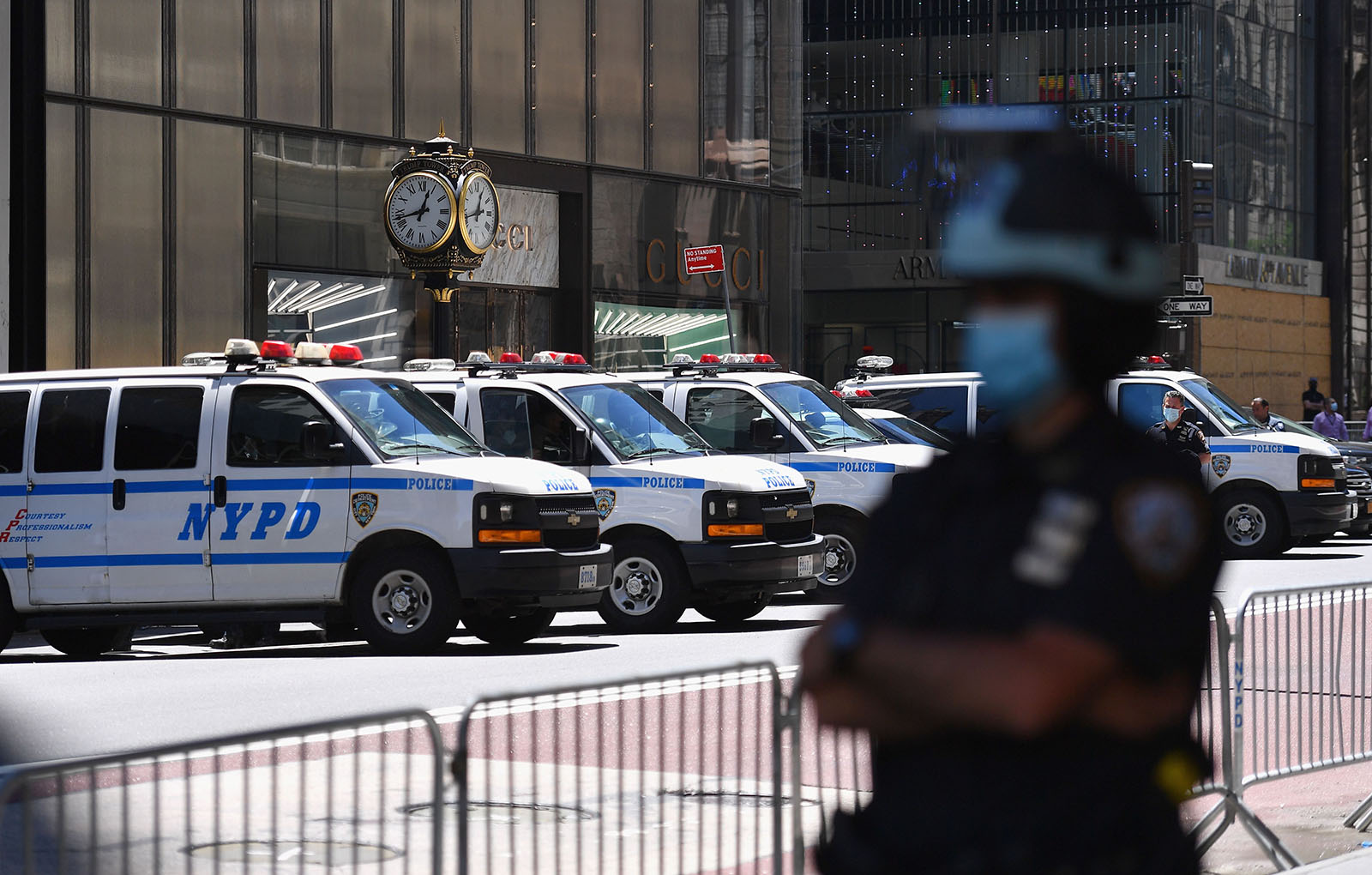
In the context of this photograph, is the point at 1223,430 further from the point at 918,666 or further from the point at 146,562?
the point at 918,666

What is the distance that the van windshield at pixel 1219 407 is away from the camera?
2259 cm

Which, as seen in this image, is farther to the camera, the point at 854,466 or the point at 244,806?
the point at 854,466

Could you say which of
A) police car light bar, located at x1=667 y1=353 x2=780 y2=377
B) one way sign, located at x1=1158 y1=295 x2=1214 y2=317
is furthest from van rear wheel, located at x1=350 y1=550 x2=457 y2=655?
one way sign, located at x1=1158 y1=295 x2=1214 y2=317

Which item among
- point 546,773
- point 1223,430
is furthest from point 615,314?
point 546,773

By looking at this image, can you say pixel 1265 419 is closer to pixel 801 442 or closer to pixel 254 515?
pixel 801 442

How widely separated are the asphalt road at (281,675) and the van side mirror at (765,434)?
148 centimetres

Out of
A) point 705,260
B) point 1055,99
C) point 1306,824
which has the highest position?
point 1055,99

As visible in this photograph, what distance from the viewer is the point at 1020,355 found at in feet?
7.32

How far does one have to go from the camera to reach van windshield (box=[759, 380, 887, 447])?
18.0 metres

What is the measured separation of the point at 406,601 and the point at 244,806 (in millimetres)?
9307

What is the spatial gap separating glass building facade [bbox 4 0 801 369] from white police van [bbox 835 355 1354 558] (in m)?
4.19

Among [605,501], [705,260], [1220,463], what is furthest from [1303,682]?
[705,260]

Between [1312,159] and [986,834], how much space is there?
189 feet

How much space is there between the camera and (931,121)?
246 cm
